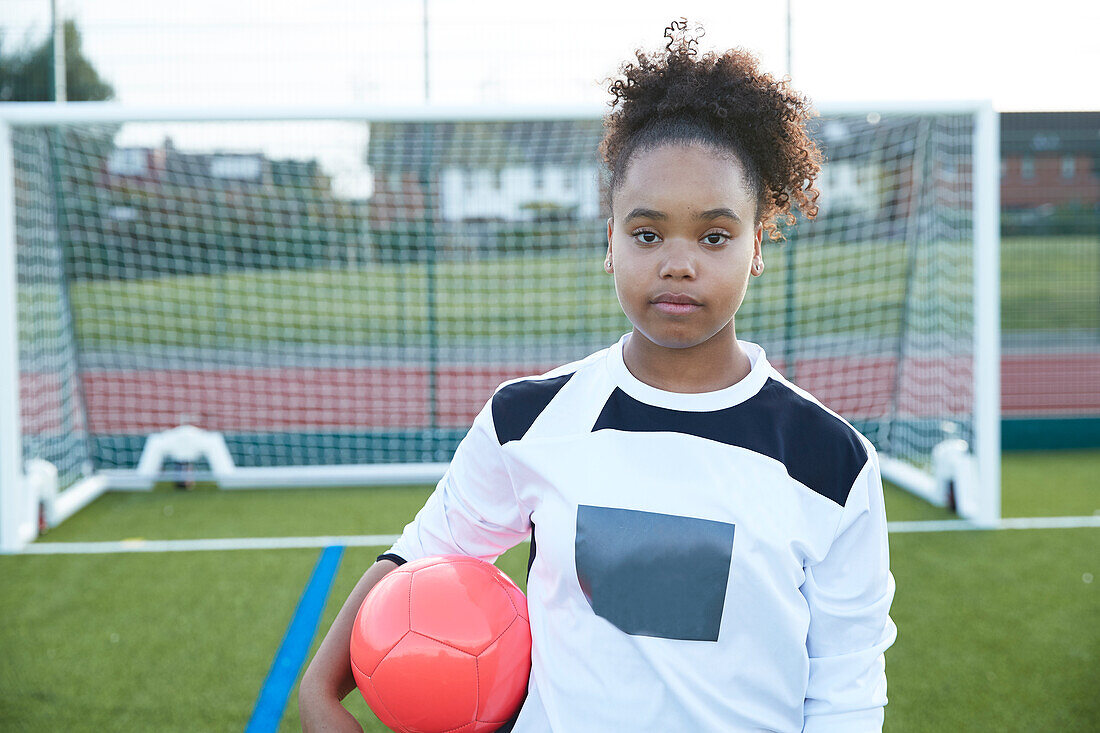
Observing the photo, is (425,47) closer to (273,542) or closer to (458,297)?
(273,542)

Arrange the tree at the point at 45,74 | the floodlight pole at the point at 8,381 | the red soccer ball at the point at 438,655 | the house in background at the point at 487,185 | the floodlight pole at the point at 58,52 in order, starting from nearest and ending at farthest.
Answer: the red soccer ball at the point at 438,655, the floodlight pole at the point at 8,381, the floodlight pole at the point at 58,52, the tree at the point at 45,74, the house in background at the point at 487,185

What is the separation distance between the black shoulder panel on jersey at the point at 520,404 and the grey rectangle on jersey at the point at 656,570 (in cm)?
17

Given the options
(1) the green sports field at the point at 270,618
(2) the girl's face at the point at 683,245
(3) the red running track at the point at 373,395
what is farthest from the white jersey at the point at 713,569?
(3) the red running track at the point at 373,395

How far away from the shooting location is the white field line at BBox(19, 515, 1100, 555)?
434 centimetres

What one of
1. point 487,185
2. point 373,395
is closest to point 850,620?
point 487,185

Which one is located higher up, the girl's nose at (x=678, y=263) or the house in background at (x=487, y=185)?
the house in background at (x=487, y=185)

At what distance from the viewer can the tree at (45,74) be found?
5.69 metres

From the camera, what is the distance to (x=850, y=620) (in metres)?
1.16

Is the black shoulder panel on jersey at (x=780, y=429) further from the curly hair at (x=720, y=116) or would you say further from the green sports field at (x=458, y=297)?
the green sports field at (x=458, y=297)

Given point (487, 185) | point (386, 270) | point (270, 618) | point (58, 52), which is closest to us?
point (270, 618)

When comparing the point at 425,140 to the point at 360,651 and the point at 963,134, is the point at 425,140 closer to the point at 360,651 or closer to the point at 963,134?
the point at 963,134

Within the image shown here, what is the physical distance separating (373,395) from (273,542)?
10.2ft

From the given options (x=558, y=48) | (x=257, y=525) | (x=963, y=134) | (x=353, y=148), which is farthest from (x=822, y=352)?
(x=257, y=525)

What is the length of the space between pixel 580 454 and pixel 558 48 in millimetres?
5209
